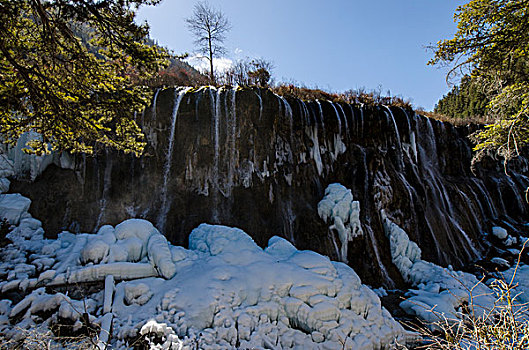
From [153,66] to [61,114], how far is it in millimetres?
1778

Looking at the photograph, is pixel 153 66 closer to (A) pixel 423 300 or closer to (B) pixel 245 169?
(B) pixel 245 169

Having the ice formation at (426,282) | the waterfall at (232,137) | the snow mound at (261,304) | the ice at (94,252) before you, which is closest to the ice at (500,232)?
the ice formation at (426,282)

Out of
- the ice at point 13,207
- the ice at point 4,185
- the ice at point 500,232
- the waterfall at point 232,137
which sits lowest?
the ice at point 500,232

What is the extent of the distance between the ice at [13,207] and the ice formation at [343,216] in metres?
8.28

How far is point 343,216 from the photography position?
898 cm

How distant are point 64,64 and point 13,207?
419 cm

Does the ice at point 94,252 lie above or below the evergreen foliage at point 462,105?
below

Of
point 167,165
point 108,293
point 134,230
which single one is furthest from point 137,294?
point 167,165

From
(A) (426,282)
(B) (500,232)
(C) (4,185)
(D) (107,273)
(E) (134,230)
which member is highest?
(C) (4,185)

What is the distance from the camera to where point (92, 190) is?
26.7ft

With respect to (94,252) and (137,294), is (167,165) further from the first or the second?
(137,294)

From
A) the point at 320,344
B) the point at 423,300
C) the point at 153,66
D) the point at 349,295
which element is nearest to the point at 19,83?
the point at 153,66

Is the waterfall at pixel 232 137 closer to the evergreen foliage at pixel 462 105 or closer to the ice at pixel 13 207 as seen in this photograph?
the ice at pixel 13 207

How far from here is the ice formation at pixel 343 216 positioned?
29.1ft
